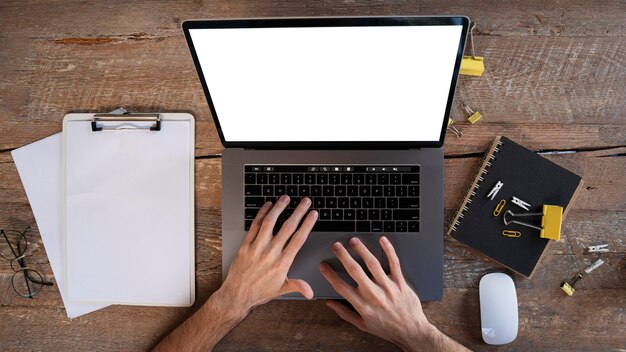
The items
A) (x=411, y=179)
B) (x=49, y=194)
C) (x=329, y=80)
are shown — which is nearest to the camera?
(x=329, y=80)

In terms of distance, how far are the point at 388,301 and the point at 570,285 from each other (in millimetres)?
430

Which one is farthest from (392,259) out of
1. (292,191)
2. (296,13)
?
(296,13)

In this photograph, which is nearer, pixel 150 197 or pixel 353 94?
pixel 353 94

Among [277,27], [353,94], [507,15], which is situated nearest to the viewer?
[277,27]

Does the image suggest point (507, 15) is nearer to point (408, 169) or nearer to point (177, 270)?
point (408, 169)

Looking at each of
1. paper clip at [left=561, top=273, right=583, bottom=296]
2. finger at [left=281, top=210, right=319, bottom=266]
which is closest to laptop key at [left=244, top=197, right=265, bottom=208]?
finger at [left=281, top=210, right=319, bottom=266]

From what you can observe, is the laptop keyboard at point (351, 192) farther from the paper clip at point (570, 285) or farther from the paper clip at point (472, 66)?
the paper clip at point (570, 285)

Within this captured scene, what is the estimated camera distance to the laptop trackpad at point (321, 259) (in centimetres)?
97

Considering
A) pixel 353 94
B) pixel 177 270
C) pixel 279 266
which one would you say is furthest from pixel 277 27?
pixel 177 270

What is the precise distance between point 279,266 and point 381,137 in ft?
1.15

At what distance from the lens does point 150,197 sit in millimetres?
1033

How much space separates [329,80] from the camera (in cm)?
85

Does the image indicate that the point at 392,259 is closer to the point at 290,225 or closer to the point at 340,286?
the point at 340,286

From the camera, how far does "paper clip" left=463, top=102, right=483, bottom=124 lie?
1.00 m
